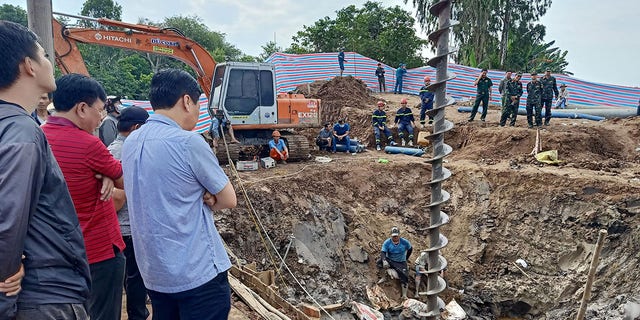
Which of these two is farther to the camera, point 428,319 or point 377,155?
point 377,155

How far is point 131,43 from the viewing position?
8.31 m

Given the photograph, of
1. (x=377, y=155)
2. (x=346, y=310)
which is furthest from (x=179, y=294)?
(x=377, y=155)

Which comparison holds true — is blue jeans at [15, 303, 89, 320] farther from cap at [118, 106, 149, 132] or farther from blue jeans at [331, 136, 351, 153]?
blue jeans at [331, 136, 351, 153]

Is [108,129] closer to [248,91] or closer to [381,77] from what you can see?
[248,91]

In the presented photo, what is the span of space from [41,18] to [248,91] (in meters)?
6.37

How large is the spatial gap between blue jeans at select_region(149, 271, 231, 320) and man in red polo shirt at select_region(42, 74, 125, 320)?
0.52 meters

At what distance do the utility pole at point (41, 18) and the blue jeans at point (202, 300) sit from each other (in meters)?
2.27

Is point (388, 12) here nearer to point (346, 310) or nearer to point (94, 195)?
point (346, 310)

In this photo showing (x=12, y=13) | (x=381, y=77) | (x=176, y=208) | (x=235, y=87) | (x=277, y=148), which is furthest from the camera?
(x=12, y=13)

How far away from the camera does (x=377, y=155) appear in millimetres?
11398

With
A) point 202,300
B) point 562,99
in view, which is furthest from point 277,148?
point 562,99

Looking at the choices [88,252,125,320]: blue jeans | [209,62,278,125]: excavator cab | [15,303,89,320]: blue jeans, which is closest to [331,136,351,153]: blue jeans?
[209,62,278,125]: excavator cab

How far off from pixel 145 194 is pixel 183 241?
0.24 m

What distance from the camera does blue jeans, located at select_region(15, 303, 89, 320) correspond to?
4.64 ft
